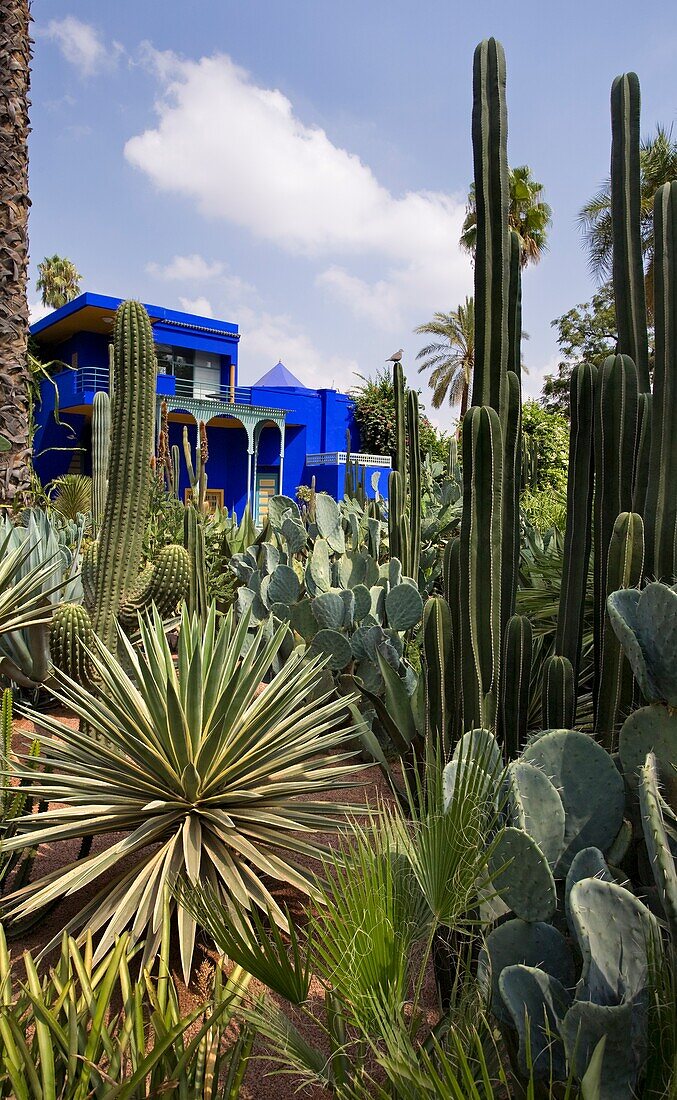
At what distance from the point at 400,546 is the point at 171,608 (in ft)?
5.30

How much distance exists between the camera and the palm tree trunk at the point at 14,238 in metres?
6.14

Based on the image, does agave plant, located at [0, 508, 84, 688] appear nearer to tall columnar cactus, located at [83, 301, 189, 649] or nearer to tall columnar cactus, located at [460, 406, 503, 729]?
tall columnar cactus, located at [83, 301, 189, 649]

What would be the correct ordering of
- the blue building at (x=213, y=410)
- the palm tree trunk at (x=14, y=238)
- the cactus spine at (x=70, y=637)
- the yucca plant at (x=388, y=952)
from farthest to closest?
the blue building at (x=213, y=410), the palm tree trunk at (x=14, y=238), the cactus spine at (x=70, y=637), the yucca plant at (x=388, y=952)

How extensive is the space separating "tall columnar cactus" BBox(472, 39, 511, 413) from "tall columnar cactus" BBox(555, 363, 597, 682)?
15.6 inches

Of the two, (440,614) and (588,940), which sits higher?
(440,614)

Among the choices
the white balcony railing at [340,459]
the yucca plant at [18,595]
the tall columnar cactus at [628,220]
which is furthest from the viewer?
the white balcony railing at [340,459]

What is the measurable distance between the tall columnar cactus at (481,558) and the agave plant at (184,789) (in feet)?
2.04

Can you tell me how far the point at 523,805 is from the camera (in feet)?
5.45

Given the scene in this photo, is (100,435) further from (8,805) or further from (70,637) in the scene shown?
(8,805)

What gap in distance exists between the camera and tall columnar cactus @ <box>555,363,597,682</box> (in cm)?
301

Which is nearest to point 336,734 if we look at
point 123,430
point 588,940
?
point 588,940

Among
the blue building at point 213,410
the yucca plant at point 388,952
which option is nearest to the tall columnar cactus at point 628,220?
the yucca plant at point 388,952

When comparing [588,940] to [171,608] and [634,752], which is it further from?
[171,608]

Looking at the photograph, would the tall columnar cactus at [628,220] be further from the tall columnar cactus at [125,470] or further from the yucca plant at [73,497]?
the yucca plant at [73,497]
